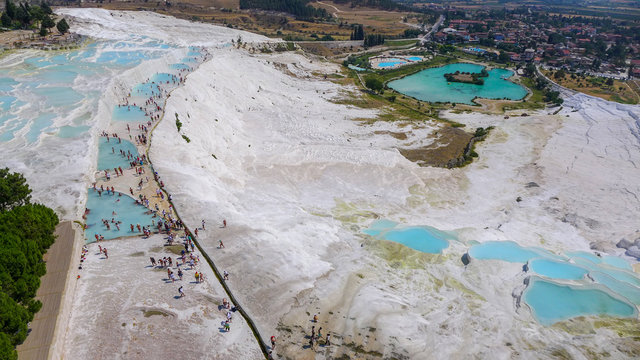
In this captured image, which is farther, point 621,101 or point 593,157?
point 621,101

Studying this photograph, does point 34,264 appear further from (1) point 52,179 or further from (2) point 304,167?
(2) point 304,167

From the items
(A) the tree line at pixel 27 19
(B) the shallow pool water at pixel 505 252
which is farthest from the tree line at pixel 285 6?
(B) the shallow pool water at pixel 505 252

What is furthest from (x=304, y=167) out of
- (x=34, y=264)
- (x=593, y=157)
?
(x=593, y=157)

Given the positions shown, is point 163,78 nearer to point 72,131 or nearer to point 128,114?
point 128,114

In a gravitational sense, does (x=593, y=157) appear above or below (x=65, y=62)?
below

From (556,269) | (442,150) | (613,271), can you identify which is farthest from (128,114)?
(613,271)

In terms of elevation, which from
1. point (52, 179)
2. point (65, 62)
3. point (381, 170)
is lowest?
point (381, 170)
